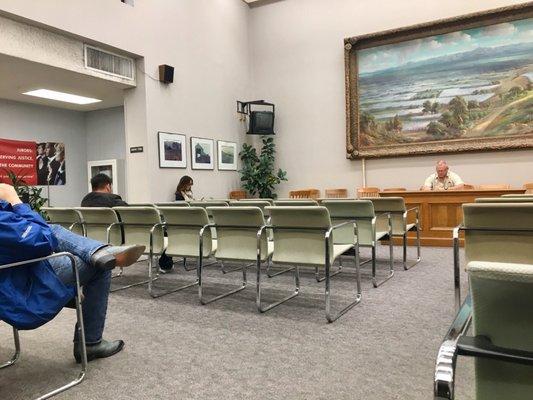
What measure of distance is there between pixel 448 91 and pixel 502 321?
24.6ft

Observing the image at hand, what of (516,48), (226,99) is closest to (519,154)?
(516,48)

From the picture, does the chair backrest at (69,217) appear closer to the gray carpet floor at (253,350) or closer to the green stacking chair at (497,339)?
the gray carpet floor at (253,350)

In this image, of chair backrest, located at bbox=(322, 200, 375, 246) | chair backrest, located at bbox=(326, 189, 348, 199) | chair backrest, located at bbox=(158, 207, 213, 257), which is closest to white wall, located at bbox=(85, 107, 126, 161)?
chair backrest, located at bbox=(326, 189, 348, 199)

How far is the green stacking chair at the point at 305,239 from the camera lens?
2879 mm

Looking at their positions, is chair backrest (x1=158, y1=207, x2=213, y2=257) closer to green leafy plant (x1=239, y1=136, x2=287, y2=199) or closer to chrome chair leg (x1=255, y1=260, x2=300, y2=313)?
chrome chair leg (x1=255, y1=260, x2=300, y2=313)

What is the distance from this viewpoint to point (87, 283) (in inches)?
88.2

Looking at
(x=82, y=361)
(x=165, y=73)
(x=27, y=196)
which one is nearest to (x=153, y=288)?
(x=82, y=361)

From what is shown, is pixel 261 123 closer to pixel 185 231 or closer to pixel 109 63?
pixel 109 63

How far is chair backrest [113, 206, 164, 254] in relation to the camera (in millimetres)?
3644

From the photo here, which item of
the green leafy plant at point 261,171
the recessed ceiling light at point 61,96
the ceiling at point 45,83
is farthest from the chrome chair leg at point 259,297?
the recessed ceiling light at point 61,96

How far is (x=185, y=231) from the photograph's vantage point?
3541 millimetres

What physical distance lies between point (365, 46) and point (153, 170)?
4.74 metres

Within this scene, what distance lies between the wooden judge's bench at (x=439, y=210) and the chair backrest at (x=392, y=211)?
1585 millimetres

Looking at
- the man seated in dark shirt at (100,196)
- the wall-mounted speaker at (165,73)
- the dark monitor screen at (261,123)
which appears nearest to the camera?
the man seated in dark shirt at (100,196)
